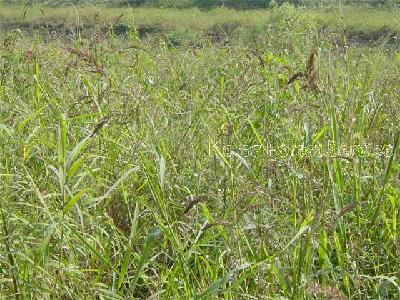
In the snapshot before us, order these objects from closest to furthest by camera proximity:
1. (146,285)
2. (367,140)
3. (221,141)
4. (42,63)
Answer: (146,285) → (221,141) → (367,140) → (42,63)

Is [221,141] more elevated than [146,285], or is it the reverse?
[221,141]

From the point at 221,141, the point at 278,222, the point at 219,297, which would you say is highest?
the point at 221,141

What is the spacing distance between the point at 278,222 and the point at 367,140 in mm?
811

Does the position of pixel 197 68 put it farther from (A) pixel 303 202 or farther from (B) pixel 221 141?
(A) pixel 303 202

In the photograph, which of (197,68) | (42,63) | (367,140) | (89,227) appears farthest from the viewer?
(197,68)

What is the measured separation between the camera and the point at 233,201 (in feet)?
A: 4.76

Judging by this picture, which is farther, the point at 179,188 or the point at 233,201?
the point at 179,188

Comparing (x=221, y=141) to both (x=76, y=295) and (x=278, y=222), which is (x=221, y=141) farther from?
(x=76, y=295)

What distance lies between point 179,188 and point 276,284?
18.5 inches

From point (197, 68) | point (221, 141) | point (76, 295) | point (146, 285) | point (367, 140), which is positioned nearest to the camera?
point (76, 295)

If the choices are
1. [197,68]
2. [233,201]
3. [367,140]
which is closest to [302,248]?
[233,201]

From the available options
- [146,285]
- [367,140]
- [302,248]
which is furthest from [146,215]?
[367,140]

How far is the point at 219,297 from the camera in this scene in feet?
4.46

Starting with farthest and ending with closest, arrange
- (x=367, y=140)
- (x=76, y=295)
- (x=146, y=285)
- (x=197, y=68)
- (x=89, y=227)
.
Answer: (x=197, y=68) → (x=367, y=140) → (x=89, y=227) → (x=146, y=285) → (x=76, y=295)
